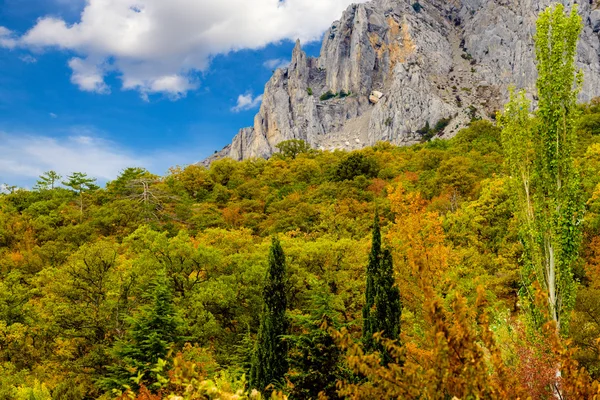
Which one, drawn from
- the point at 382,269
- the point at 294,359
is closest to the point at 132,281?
the point at 294,359

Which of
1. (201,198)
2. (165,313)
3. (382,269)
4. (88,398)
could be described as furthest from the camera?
(201,198)

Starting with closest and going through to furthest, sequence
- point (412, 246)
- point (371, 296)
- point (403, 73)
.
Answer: point (371, 296) < point (412, 246) < point (403, 73)

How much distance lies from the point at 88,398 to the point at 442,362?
497 inches

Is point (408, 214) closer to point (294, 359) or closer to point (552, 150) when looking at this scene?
point (552, 150)

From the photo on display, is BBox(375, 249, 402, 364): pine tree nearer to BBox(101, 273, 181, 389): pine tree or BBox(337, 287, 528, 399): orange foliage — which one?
BBox(101, 273, 181, 389): pine tree

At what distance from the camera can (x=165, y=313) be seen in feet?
36.0

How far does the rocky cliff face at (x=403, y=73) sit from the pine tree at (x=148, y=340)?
90.8m

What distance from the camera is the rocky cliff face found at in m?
98.5

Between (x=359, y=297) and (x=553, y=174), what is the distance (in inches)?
329

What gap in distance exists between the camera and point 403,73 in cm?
10650

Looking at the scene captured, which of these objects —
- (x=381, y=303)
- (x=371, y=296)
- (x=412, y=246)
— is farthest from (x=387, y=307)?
(x=412, y=246)

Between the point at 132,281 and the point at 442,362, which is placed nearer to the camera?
the point at 442,362

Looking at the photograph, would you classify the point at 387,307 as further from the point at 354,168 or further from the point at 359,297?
the point at 354,168

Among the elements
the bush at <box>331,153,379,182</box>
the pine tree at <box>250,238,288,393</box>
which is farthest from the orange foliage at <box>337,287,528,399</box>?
the bush at <box>331,153,379,182</box>
